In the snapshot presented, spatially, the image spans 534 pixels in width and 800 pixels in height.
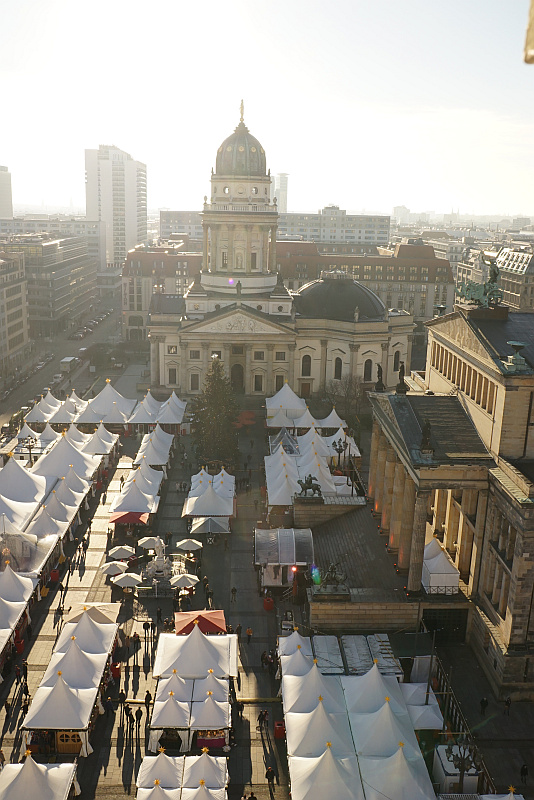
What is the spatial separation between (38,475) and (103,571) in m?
16.1

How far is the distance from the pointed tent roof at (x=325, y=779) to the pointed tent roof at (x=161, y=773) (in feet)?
16.8

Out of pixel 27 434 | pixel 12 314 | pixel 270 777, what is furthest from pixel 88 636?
pixel 12 314

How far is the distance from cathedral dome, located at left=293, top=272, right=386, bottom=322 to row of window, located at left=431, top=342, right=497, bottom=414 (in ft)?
165

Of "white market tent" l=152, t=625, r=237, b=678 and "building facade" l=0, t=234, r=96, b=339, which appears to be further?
"building facade" l=0, t=234, r=96, b=339

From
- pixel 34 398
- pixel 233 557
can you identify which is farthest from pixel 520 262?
pixel 233 557

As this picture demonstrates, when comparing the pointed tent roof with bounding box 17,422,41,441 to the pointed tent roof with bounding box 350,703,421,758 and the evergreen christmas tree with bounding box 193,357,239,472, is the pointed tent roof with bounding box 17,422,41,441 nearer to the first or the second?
the evergreen christmas tree with bounding box 193,357,239,472

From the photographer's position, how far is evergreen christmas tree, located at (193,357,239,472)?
78250 mm

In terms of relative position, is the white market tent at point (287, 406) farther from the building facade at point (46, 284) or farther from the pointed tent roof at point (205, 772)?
the building facade at point (46, 284)

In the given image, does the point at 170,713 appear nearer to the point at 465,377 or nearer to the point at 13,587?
the point at 13,587

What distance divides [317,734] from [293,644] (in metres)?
7.32

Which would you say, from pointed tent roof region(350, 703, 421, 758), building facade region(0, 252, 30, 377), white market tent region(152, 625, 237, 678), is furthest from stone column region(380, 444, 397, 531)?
building facade region(0, 252, 30, 377)

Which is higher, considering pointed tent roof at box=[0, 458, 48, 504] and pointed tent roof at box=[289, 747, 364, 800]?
pointed tent roof at box=[0, 458, 48, 504]

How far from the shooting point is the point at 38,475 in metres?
66.8

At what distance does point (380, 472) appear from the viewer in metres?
60.1
